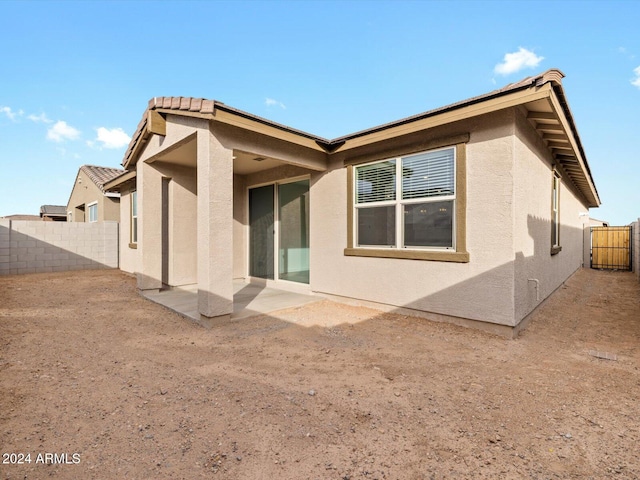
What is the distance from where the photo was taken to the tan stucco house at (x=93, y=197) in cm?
1347

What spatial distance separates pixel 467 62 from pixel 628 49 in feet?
10.5

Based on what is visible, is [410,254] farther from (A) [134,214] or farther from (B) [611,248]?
(B) [611,248]

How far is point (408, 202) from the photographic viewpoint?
206 inches

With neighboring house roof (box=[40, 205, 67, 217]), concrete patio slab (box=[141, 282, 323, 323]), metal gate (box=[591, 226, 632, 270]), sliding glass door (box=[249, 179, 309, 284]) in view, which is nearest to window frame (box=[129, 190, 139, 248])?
concrete patio slab (box=[141, 282, 323, 323])

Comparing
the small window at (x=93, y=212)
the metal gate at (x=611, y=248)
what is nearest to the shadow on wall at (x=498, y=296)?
the metal gate at (x=611, y=248)

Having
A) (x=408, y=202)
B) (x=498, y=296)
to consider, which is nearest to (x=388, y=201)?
(x=408, y=202)

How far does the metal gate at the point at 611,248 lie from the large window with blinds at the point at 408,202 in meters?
14.6

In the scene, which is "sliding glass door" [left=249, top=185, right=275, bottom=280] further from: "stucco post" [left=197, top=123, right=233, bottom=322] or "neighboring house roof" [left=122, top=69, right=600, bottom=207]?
"stucco post" [left=197, top=123, right=233, bottom=322]

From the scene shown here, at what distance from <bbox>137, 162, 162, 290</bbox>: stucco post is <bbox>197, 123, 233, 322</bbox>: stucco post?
9.78 feet

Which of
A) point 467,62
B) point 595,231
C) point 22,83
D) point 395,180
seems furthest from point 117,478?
point 595,231

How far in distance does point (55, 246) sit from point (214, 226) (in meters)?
10.5

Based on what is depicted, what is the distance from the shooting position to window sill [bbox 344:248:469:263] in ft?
15.4

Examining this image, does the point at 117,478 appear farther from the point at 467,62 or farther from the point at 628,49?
the point at 628,49

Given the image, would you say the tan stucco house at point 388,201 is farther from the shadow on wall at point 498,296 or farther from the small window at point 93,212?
the small window at point 93,212
